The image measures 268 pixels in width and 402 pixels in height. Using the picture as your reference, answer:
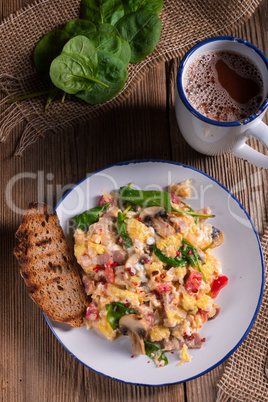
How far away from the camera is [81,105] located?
9.70 ft

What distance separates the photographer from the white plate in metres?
2.62

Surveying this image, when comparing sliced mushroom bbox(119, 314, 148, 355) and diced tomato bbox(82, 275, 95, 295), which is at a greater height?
diced tomato bbox(82, 275, 95, 295)

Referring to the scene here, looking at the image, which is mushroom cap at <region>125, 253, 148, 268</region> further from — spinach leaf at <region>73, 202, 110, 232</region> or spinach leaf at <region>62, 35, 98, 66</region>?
spinach leaf at <region>62, 35, 98, 66</region>

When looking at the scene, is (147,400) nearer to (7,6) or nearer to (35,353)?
(35,353)

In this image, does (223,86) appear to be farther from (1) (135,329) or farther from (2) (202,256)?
(1) (135,329)

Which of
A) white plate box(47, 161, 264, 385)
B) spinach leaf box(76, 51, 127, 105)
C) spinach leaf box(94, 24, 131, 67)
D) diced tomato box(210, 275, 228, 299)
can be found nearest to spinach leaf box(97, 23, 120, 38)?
spinach leaf box(94, 24, 131, 67)

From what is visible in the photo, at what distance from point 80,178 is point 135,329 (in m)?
0.97

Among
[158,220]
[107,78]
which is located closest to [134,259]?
[158,220]

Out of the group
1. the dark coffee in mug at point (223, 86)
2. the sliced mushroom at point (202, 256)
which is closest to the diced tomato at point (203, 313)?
the sliced mushroom at point (202, 256)

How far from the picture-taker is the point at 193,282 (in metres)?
2.52

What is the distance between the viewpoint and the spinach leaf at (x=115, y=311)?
2.53 meters

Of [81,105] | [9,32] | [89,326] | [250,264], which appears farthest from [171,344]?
[9,32]

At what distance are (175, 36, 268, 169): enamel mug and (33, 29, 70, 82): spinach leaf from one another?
29.4 inches

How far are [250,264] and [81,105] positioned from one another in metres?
1.34
